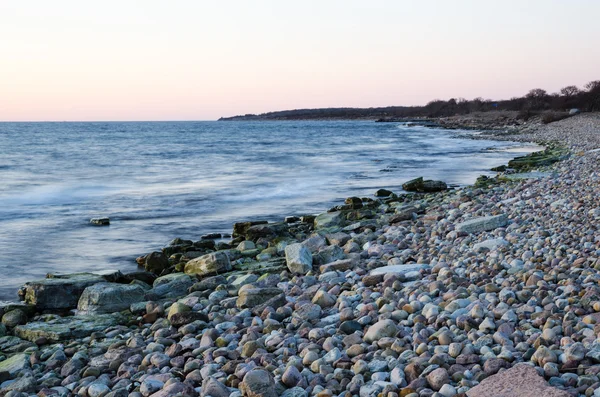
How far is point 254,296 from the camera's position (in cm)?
508

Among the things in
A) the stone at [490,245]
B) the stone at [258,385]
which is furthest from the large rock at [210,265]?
the stone at [258,385]

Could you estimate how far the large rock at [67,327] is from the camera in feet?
16.1

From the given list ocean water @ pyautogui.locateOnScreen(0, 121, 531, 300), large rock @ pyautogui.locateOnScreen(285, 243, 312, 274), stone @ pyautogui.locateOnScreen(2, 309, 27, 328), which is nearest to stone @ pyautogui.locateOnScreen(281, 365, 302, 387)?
large rock @ pyautogui.locateOnScreen(285, 243, 312, 274)

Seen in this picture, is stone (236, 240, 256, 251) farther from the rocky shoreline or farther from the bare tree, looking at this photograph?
the bare tree

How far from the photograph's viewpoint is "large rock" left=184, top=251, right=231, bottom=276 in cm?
681

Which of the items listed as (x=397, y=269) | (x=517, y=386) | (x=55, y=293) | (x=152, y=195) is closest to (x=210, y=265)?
(x=55, y=293)

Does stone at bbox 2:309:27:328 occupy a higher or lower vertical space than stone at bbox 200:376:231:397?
lower

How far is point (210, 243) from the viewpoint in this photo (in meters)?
8.70

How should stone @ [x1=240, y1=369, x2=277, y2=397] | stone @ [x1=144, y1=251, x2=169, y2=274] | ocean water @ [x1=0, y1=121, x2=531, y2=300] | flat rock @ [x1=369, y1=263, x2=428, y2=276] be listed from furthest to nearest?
ocean water @ [x1=0, y1=121, x2=531, y2=300] → stone @ [x1=144, y1=251, x2=169, y2=274] → flat rock @ [x1=369, y1=263, x2=428, y2=276] → stone @ [x1=240, y1=369, x2=277, y2=397]

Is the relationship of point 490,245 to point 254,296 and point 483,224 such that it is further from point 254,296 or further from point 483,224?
point 254,296

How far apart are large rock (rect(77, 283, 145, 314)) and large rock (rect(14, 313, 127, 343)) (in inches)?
8.3

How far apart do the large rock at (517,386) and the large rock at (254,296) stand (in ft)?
7.86

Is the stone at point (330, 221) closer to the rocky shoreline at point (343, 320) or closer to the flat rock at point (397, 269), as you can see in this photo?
the rocky shoreline at point (343, 320)

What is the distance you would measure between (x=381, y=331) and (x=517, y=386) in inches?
43.5
